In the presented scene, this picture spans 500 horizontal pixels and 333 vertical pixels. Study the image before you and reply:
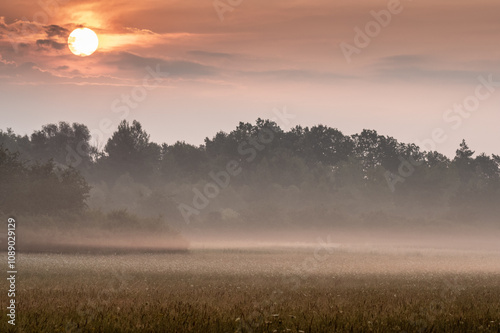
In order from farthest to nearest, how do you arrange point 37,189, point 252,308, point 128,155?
point 128,155
point 37,189
point 252,308

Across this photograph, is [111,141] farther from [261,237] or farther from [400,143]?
[400,143]

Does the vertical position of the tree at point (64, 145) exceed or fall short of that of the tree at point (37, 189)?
it exceeds it

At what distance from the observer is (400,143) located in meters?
158

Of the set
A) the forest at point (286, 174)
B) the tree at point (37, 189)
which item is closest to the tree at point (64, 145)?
the forest at point (286, 174)

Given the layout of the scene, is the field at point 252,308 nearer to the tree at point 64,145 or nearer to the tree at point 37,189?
the tree at point 37,189

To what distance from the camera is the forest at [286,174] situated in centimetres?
12512

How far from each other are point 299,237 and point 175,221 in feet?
77.2

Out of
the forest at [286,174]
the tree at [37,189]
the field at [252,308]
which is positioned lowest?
the field at [252,308]

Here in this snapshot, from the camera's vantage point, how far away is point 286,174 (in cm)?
14812

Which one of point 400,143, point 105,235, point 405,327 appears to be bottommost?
point 405,327

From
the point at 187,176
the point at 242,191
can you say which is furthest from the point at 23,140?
the point at 242,191

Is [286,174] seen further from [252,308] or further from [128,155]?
[252,308]

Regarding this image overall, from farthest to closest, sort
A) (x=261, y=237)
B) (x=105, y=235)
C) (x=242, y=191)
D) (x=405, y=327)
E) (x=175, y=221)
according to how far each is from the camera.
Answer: (x=242, y=191)
(x=261, y=237)
(x=175, y=221)
(x=105, y=235)
(x=405, y=327)

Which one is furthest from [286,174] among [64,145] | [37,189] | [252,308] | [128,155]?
[252,308]
